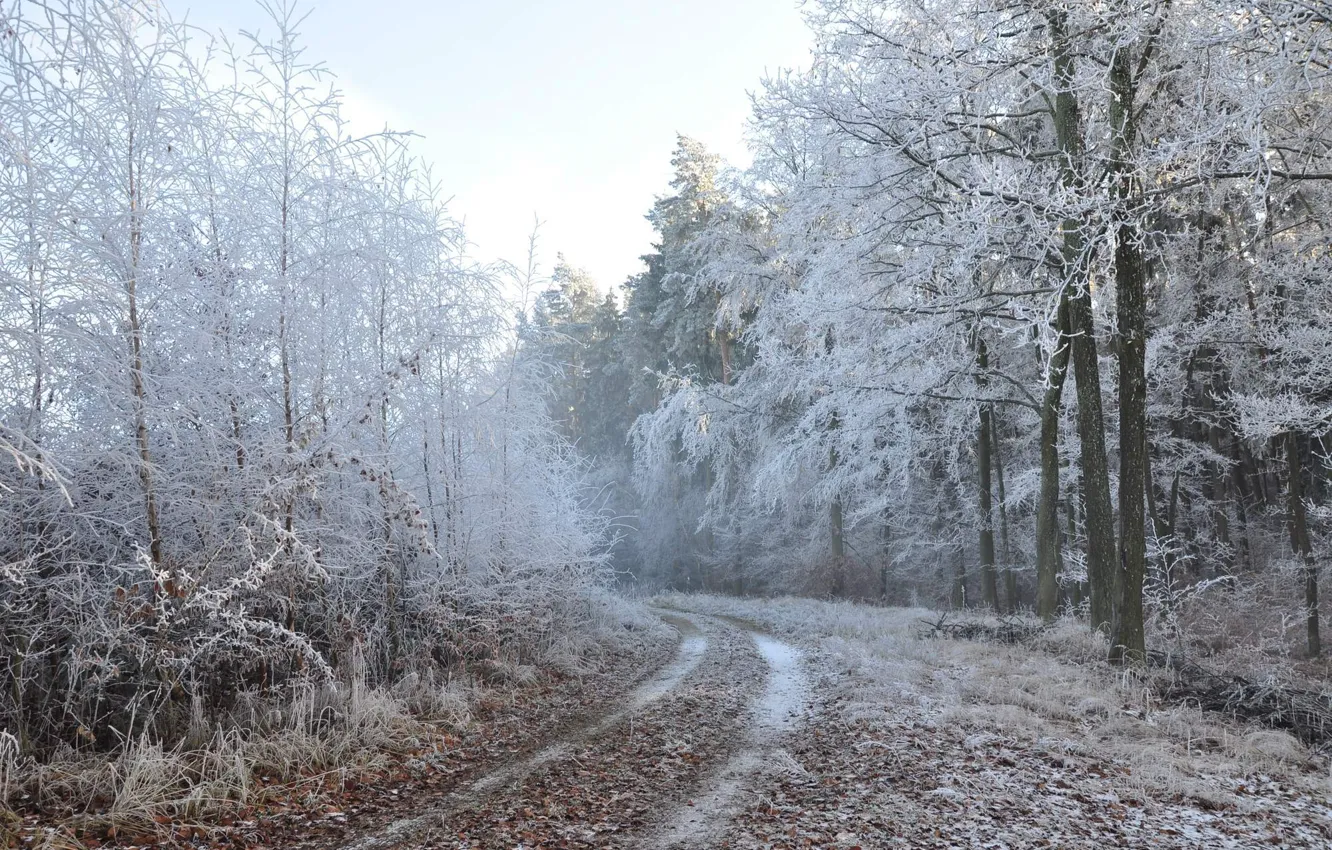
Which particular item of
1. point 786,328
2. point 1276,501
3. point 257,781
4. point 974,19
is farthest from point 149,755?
point 1276,501

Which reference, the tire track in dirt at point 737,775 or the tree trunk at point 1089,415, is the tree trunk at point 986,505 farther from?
the tire track in dirt at point 737,775

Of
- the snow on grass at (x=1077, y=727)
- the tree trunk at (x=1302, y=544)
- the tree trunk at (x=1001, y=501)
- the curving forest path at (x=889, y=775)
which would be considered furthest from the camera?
the tree trunk at (x=1001, y=501)

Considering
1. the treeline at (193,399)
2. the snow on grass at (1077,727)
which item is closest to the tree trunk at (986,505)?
the snow on grass at (1077,727)

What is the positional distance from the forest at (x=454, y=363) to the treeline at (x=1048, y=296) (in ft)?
0.34

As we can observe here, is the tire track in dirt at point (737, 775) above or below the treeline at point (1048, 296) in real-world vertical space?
below

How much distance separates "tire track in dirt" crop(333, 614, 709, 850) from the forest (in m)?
0.74

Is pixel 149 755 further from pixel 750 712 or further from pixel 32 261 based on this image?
pixel 750 712

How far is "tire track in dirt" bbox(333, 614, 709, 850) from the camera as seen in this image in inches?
197

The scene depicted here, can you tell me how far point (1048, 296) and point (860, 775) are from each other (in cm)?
737

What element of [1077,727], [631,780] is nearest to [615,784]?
[631,780]

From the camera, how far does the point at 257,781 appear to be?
568 cm

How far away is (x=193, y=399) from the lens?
6.39m

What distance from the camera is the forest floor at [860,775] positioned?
4902 mm

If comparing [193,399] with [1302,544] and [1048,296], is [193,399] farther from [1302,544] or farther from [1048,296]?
[1302,544]
